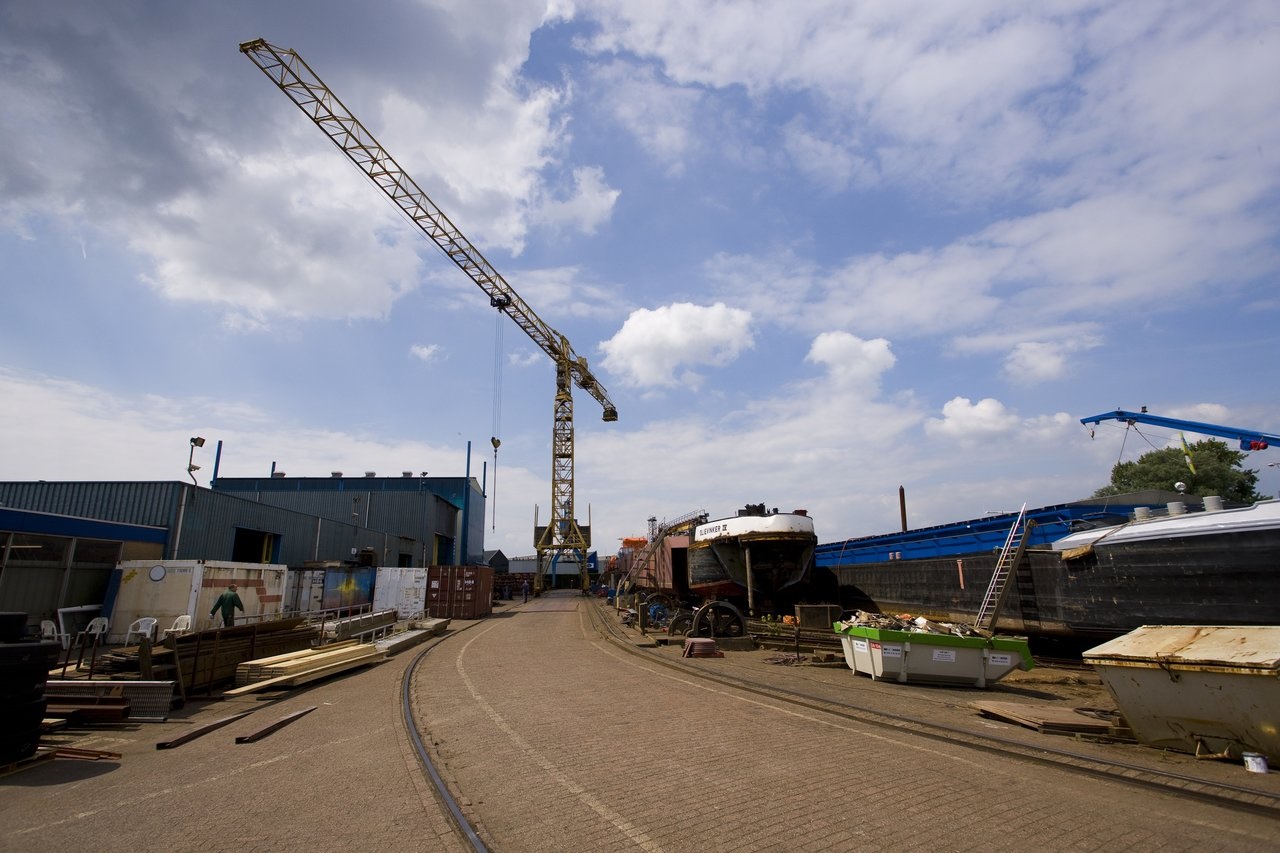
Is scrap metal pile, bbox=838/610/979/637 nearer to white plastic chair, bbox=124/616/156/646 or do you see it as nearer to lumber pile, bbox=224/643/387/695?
lumber pile, bbox=224/643/387/695

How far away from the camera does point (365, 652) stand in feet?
50.7

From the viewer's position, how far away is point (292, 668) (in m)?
12.1

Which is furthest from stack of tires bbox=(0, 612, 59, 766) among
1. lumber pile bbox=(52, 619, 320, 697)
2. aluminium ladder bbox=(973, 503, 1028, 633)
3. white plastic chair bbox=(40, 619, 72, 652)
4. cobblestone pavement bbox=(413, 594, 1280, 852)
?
aluminium ladder bbox=(973, 503, 1028, 633)

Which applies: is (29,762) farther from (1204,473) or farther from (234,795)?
(1204,473)

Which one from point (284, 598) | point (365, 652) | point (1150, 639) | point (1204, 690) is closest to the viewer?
point (1204, 690)

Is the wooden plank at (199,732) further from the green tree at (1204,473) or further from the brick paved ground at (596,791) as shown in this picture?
the green tree at (1204,473)

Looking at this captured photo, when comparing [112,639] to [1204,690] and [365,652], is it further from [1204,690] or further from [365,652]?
[1204,690]

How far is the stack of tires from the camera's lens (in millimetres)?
6500

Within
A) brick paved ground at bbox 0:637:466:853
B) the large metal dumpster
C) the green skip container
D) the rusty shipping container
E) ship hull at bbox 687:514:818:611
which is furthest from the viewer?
the rusty shipping container

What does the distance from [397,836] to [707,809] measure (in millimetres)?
2489

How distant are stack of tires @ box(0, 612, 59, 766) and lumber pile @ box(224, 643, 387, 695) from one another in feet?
14.7

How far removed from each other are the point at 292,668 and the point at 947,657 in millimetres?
12617

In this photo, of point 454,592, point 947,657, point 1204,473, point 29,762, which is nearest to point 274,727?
point 29,762

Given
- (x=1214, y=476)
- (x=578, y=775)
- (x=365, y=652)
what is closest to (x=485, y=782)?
(x=578, y=775)
